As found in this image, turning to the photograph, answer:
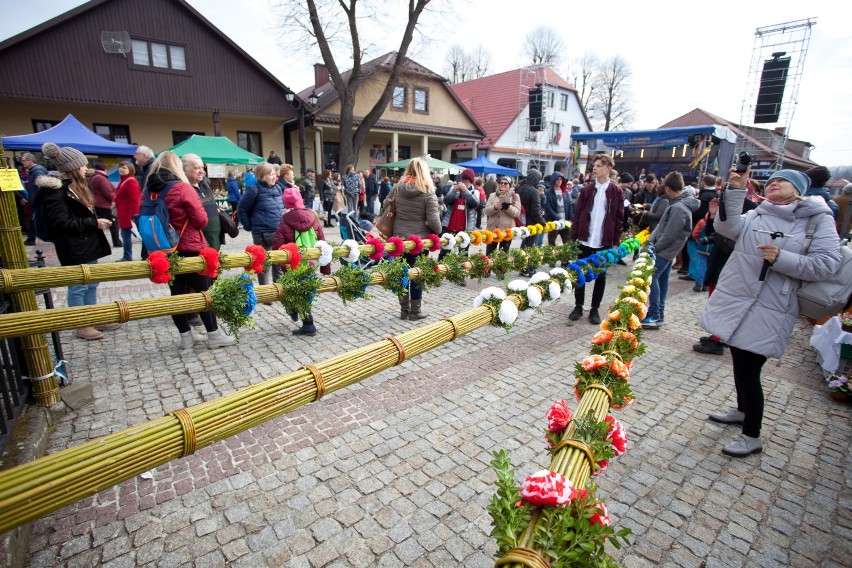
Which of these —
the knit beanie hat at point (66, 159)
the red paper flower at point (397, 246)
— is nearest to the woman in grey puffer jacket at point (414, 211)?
the red paper flower at point (397, 246)

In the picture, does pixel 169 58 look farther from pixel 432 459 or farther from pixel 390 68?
pixel 432 459

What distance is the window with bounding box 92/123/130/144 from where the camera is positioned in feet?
58.7

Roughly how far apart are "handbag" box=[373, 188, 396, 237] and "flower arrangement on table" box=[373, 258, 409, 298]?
1.22m

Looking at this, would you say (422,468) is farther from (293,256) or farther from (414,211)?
(414,211)

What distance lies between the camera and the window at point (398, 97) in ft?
80.5

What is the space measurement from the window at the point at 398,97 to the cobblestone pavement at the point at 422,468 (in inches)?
880

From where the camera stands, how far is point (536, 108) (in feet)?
76.4

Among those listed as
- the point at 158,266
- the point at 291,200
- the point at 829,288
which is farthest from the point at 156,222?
the point at 829,288

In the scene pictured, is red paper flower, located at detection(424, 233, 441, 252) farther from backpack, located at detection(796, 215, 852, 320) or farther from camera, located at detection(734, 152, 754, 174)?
backpack, located at detection(796, 215, 852, 320)

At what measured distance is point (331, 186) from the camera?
15633mm

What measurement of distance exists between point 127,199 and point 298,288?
5.71 m

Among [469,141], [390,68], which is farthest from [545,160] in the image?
[390,68]

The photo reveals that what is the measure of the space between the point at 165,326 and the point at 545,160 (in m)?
30.4

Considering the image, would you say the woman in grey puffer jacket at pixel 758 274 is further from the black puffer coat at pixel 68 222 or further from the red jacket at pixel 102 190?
the red jacket at pixel 102 190
